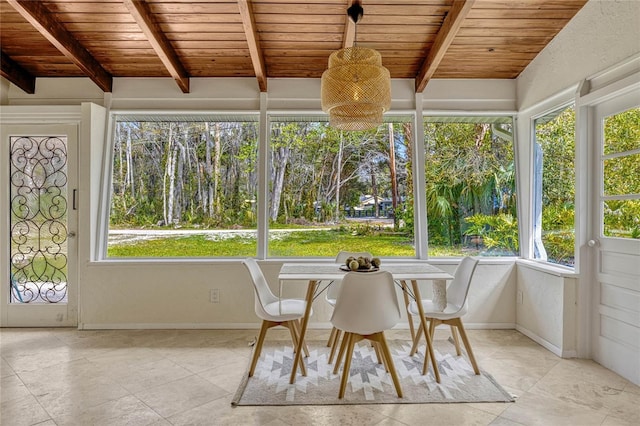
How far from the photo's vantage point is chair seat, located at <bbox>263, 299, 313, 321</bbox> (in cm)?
264

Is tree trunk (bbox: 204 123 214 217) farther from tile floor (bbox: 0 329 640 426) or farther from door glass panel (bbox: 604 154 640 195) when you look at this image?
door glass panel (bbox: 604 154 640 195)

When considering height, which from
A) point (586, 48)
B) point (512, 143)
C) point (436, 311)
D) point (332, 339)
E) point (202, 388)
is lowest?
point (202, 388)

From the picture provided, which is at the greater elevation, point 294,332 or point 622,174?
point 622,174

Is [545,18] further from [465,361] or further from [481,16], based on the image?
[465,361]

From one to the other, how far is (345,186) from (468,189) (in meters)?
1.36

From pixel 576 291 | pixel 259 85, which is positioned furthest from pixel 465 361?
pixel 259 85

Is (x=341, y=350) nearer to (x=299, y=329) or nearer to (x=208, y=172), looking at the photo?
(x=299, y=329)

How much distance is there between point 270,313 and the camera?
2691mm

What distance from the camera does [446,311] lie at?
281 centimetres

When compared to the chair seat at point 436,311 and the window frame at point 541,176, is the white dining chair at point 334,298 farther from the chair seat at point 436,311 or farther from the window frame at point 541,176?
the window frame at point 541,176

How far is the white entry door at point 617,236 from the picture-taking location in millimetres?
2596

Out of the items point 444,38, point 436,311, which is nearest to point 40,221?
point 436,311

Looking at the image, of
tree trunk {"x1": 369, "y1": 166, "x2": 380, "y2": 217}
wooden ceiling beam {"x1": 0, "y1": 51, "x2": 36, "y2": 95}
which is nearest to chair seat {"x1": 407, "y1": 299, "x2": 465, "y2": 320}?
tree trunk {"x1": 369, "y1": 166, "x2": 380, "y2": 217}

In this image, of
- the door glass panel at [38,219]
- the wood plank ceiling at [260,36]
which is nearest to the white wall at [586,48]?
the wood plank ceiling at [260,36]
